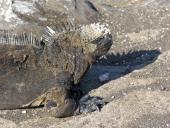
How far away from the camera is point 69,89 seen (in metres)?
7.45

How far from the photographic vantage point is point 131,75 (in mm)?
8031

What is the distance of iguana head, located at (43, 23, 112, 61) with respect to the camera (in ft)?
A: 24.3

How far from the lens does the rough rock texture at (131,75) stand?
707 centimetres

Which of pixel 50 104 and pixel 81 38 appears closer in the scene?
pixel 50 104

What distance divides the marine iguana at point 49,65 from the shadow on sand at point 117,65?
1.57ft

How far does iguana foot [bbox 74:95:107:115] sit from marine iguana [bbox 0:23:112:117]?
0.09 meters

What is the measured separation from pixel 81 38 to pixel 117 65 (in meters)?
1.47

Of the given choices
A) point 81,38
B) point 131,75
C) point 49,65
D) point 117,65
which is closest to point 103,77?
point 131,75

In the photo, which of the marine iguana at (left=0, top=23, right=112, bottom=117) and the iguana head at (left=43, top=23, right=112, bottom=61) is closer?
the marine iguana at (left=0, top=23, right=112, bottom=117)

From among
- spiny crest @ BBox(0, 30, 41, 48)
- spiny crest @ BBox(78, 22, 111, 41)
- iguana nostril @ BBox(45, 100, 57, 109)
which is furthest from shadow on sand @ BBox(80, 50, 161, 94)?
spiny crest @ BBox(0, 30, 41, 48)

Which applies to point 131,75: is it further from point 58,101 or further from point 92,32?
point 58,101

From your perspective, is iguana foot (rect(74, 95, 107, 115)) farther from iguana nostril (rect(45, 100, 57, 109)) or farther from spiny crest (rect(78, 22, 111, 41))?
spiny crest (rect(78, 22, 111, 41))

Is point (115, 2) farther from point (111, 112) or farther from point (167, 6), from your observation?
point (111, 112)

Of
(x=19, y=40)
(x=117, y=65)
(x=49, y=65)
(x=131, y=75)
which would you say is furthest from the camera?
(x=117, y=65)
